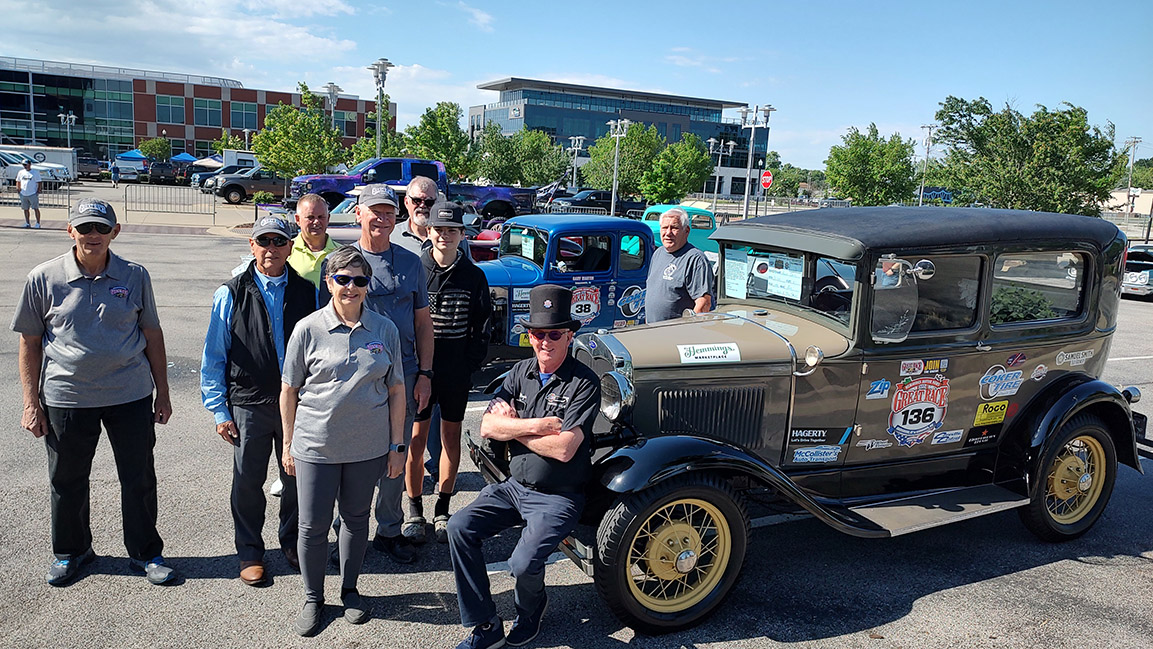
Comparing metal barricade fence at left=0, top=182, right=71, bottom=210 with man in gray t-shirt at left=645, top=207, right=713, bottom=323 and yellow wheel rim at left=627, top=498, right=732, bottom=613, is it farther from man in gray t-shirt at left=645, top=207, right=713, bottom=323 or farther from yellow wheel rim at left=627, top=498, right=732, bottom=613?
yellow wheel rim at left=627, top=498, right=732, bottom=613

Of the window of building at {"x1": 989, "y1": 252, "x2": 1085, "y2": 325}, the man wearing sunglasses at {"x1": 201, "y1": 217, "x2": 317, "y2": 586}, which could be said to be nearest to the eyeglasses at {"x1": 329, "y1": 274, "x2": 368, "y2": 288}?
the man wearing sunglasses at {"x1": 201, "y1": 217, "x2": 317, "y2": 586}

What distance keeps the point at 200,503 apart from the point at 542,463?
113 inches

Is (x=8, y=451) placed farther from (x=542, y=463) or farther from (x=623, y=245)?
(x=623, y=245)

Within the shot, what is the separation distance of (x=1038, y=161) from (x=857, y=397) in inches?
1016

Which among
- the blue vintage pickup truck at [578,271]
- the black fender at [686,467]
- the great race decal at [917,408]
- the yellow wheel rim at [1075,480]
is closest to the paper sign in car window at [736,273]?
the great race decal at [917,408]

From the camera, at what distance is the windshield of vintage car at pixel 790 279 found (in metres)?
4.69

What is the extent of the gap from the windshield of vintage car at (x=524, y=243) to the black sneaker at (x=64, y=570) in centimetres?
534

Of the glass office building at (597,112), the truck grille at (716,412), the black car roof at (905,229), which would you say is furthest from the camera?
the glass office building at (597,112)

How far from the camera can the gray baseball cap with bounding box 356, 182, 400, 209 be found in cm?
434

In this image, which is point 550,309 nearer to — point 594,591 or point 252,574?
point 594,591

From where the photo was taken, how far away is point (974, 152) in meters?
28.2

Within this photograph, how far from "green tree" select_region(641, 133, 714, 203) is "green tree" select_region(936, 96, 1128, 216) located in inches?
612

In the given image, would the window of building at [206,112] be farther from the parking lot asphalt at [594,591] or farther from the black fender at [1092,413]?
the black fender at [1092,413]

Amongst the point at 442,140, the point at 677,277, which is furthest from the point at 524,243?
the point at 442,140
